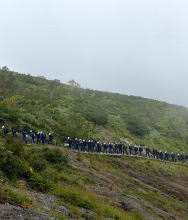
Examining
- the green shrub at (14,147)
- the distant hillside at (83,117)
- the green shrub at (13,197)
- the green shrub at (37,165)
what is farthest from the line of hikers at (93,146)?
the green shrub at (13,197)

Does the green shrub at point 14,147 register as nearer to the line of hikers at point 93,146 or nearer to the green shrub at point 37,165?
the green shrub at point 37,165

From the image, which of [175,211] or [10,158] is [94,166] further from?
[10,158]

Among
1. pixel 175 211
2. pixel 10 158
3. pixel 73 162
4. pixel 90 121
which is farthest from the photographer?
pixel 90 121

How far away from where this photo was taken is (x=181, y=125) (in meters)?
70.1

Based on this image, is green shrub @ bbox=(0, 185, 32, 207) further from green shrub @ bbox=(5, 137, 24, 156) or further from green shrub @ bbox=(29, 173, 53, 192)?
green shrub @ bbox=(5, 137, 24, 156)

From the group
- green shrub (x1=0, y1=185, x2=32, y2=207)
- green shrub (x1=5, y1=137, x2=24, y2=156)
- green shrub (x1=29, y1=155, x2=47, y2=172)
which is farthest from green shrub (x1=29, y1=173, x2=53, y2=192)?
green shrub (x1=0, y1=185, x2=32, y2=207)

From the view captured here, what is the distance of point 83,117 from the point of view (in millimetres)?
48688

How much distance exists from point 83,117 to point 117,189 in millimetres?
25786

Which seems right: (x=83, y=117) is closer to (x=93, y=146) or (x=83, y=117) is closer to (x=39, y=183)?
(x=93, y=146)

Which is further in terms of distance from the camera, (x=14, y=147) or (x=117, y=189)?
(x=117, y=189)

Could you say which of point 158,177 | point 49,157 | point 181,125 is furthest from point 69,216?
point 181,125

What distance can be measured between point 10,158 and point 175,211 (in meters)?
12.0

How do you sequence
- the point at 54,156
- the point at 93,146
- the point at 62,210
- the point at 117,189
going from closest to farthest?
the point at 62,210 < the point at 117,189 < the point at 54,156 < the point at 93,146

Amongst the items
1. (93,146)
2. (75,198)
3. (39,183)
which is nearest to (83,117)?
(93,146)
